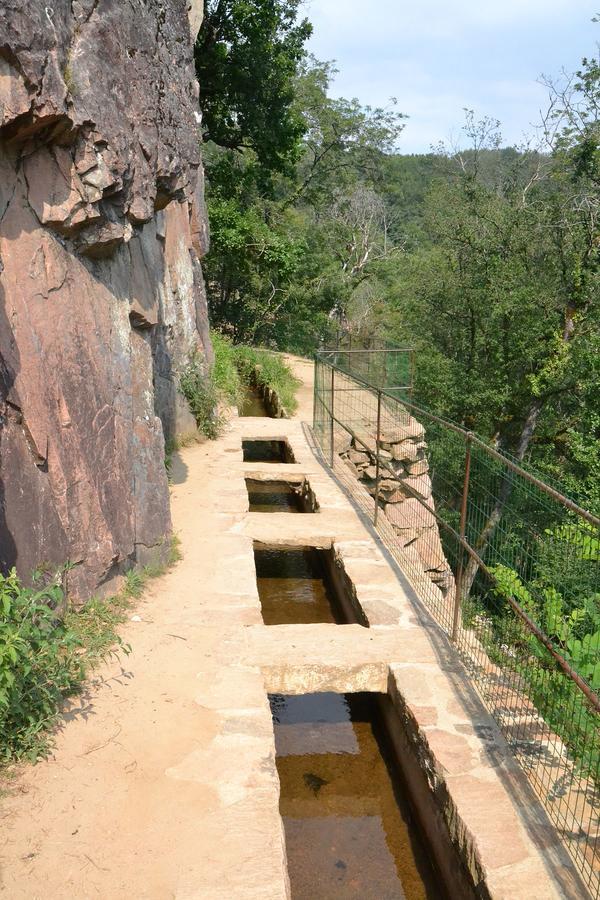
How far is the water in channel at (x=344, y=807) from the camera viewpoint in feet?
12.1

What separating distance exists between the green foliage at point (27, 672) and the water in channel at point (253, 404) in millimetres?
11843

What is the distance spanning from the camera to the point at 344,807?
4.27 m

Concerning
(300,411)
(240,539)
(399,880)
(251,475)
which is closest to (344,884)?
(399,880)

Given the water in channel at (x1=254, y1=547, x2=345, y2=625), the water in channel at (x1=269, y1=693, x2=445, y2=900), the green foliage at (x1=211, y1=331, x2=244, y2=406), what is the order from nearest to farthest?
1. the water in channel at (x1=269, y1=693, x2=445, y2=900)
2. the water in channel at (x1=254, y1=547, x2=345, y2=625)
3. the green foliage at (x1=211, y1=331, x2=244, y2=406)

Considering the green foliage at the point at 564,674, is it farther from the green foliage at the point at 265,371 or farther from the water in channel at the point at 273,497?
the green foliage at the point at 265,371

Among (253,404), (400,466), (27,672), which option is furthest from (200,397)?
(27,672)

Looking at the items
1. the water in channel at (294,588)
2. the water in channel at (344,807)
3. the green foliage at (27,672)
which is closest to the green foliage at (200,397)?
the water in channel at (294,588)

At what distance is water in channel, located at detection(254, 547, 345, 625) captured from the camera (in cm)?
682

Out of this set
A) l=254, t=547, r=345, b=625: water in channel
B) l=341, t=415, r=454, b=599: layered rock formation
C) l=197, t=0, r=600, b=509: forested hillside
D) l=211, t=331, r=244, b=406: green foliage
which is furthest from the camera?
l=197, t=0, r=600, b=509: forested hillside

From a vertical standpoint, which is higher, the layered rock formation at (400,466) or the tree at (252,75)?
the tree at (252,75)

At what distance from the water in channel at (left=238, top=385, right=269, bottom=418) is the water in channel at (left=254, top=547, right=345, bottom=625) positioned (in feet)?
24.9

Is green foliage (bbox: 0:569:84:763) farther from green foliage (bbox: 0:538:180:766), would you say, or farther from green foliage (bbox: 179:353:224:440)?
green foliage (bbox: 179:353:224:440)

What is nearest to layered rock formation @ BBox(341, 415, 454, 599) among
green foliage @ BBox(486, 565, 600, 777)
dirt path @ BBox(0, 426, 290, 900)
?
dirt path @ BBox(0, 426, 290, 900)

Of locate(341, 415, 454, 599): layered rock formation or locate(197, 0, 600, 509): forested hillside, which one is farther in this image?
locate(197, 0, 600, 509): forested hillside
